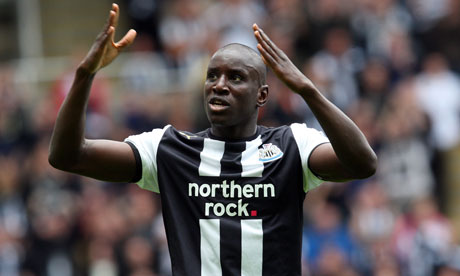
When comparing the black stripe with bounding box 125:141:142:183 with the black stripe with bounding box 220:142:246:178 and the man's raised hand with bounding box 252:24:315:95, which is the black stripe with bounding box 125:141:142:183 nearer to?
the black stripe with bounding box 220:142:246:178

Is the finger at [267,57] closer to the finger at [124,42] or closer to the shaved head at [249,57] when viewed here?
the shaved head at [249,57]

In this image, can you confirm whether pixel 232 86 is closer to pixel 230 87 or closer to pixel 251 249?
pixel 230 87

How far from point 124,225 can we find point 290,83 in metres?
7.24

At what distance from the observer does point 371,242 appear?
11102mm

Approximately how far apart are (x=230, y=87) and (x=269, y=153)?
0.46 metres

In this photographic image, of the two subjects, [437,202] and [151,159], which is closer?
[151,159]

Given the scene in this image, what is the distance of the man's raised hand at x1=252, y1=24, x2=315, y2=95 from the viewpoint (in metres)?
4.95

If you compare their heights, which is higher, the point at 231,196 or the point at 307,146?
the point at 307,146

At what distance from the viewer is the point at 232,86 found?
5.27 meters

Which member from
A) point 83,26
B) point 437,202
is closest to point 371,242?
point 437,202

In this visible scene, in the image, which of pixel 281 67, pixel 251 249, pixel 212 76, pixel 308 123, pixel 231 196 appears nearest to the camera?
pixel 281 67

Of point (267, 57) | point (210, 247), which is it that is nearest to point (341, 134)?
point (267, 57)

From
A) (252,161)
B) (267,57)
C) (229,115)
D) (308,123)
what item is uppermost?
(308,123)

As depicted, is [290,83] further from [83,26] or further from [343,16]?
[83,26]
